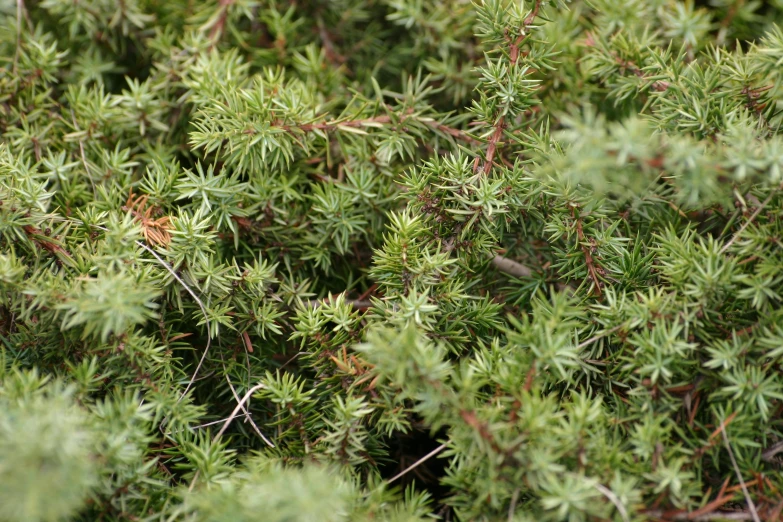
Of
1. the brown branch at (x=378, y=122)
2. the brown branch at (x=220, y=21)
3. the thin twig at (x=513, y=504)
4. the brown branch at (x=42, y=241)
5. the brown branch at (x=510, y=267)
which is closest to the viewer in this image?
the thin twig at (x=513, y=504)

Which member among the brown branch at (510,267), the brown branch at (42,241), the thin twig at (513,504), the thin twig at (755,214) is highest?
the thin twig at (755,214)

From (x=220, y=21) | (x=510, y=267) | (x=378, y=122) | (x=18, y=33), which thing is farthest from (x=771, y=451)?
(x=18, y=33)

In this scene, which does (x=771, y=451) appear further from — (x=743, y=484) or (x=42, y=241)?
(x=42, y=241)

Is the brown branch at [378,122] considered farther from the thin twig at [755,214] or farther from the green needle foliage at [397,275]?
the thin twig at [755,214]

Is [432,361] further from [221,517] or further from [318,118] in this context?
[318,118]

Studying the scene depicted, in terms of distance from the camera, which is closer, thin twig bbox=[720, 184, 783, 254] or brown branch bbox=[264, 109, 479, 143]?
thin twig bbox=[720, 184, 783, 254]

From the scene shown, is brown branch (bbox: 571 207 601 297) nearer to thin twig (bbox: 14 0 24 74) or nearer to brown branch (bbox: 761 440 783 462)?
brown branch (bbox: 761 440 783 462)

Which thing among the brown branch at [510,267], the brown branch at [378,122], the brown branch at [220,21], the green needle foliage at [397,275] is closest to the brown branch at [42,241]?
the green needle foliage at [397,275]

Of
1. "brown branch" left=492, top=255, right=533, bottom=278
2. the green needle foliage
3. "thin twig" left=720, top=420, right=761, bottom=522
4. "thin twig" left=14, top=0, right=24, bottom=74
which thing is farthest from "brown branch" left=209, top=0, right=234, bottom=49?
"thin twig" left=720, top=420, right=761, bottom=522
